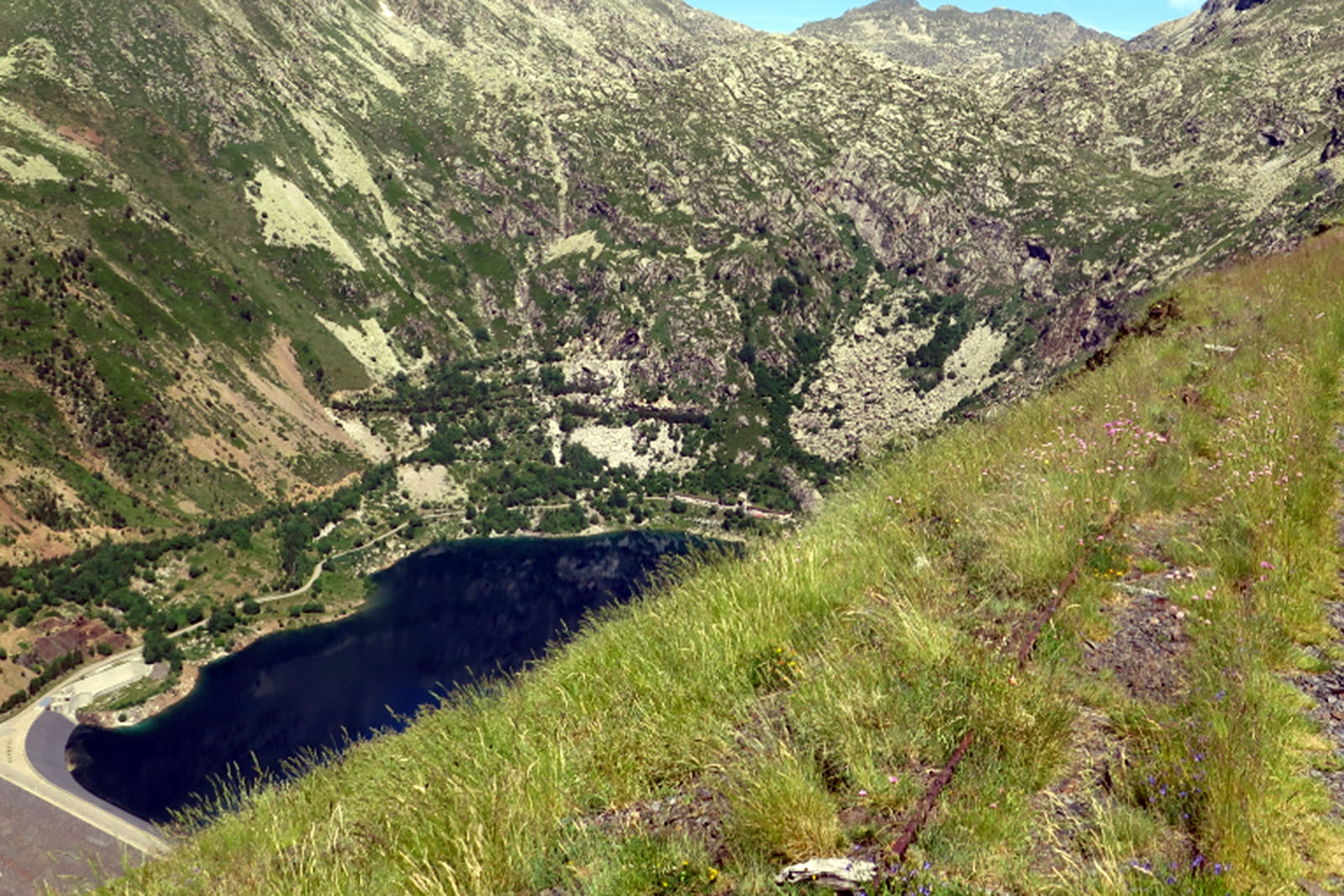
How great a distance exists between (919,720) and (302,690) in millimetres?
169896

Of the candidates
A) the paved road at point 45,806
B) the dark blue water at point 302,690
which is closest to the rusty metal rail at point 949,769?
the paved road at point 45,806

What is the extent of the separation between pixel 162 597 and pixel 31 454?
50232 mm

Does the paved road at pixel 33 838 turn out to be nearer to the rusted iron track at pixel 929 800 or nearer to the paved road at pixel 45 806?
the paved road at pixel 45 806

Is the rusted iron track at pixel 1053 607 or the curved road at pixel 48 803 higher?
the rusted iron track at pixel 1053 607

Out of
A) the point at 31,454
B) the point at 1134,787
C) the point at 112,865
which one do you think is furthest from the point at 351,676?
the point at 1134,787

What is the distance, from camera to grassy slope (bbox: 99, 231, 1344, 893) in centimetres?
456

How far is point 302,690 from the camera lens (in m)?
150

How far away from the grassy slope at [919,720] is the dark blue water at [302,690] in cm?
10203

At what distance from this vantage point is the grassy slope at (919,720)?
4.56m

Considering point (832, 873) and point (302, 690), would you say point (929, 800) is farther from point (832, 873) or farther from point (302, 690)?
point (302, 690)

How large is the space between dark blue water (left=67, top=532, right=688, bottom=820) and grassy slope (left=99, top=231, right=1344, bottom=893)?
335 feet

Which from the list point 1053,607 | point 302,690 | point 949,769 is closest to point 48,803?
point 302,690

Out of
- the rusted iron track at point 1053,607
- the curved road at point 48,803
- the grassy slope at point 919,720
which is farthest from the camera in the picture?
the curved road at point 48,803

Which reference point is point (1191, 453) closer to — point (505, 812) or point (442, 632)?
point (505, 812)
